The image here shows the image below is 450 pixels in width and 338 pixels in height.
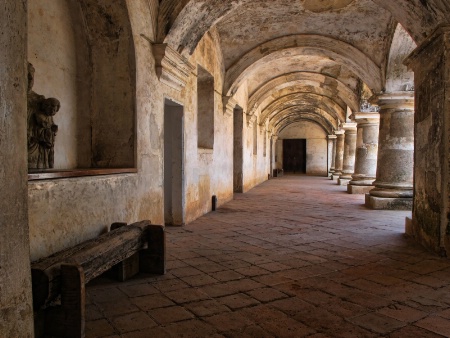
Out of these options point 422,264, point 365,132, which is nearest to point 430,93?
point 422,264

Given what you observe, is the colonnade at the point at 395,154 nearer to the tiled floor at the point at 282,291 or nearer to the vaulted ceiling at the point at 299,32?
the vaulted ceiling at the point at 299,32

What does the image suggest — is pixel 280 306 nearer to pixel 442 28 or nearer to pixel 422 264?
pixel 422 264

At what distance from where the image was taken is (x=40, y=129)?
3.12m

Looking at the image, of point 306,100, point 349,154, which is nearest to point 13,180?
point 349,154

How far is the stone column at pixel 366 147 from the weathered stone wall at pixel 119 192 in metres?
8.48

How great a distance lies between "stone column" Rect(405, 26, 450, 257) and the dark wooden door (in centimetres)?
2518

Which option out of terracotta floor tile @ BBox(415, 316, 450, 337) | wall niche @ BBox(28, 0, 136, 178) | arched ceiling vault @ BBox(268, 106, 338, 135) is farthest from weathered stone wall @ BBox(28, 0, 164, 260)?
arched ceiling vault @ BBox(268, 106, 338, 135)

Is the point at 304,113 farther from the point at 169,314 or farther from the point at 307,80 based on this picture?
the point at 169,314

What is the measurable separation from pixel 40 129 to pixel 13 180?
140 centimetres

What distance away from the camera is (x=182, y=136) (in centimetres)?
627

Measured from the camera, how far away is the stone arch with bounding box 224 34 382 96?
891cm

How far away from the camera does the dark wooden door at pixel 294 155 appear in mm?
30203

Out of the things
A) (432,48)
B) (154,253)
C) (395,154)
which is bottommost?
(154,253)

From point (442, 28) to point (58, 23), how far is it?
4233mm
